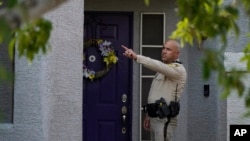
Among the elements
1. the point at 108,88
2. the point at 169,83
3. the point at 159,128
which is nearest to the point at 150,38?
the point at 108,88

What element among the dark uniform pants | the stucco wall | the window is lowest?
the dark uniform pants

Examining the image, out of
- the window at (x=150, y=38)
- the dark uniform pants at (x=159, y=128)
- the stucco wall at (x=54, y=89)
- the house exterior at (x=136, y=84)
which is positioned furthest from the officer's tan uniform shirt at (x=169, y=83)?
the window at (x=150, y=38)

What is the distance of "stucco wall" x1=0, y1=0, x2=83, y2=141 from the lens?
711 centimetres

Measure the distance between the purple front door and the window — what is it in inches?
7.8

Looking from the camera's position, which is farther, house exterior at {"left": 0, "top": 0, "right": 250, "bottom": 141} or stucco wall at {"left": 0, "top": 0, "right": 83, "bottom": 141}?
house exterior at {"left": 0, "top": 0, "right": 250, "bottom": 141}

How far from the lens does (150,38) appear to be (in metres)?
10.1

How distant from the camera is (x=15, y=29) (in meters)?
2.81

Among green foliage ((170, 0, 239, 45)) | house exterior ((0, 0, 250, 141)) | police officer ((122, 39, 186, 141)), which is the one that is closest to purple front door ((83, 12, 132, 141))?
house exterior ((0, 0, 250, 141))

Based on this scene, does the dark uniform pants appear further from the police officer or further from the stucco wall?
the stucco wall

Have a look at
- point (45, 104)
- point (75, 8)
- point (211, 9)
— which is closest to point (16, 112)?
point (45, 104)

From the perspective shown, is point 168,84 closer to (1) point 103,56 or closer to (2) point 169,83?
(2) point 169,83

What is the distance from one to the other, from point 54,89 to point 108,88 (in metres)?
2.78

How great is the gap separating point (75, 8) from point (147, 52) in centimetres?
229

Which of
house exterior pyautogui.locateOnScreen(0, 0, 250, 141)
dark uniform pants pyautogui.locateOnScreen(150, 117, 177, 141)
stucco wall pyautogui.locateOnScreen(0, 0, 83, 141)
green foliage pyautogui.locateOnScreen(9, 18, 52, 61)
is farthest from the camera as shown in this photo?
house exterior pyautogui.locateOnScreen(0, 0, 250, 141)
